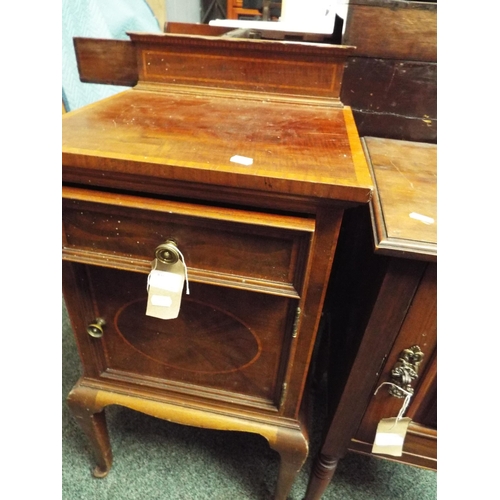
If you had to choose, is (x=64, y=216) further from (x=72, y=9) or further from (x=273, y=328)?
(x=72, y=9)

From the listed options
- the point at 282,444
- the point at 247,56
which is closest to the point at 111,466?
the point at 282,444

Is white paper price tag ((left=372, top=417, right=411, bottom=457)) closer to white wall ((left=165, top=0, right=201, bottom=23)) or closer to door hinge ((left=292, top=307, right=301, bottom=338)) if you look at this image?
door hinge ((left=292, top=307, right=301, bottom=338))

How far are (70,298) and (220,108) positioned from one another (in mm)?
354

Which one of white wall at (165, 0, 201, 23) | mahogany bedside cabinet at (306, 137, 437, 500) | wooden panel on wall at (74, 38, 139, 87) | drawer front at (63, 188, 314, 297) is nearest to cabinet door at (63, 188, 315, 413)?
drawer front at (63, 188, 314, 297)

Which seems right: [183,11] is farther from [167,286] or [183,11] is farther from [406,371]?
[406,371]

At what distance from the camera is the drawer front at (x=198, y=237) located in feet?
1.30

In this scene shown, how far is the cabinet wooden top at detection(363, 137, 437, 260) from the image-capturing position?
400mm

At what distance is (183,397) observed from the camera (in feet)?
1.97

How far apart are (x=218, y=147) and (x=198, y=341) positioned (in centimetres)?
28

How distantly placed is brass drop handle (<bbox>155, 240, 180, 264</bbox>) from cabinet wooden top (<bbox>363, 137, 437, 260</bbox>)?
219mm

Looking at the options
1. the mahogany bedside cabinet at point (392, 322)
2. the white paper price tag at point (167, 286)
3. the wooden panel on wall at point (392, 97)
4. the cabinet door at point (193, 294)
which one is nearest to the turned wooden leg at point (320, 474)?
the mahogany bedside cabinet at point (392, 322)

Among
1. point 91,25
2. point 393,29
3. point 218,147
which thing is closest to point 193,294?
point 218,147

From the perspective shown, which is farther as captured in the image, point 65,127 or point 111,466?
point 111,466

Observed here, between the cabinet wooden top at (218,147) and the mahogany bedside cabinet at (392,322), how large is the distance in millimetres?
86
